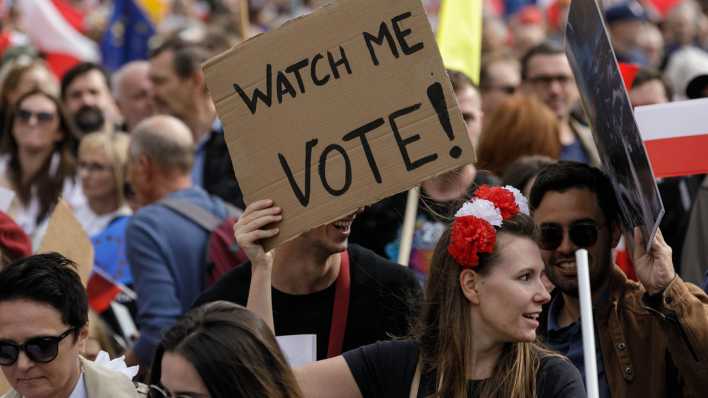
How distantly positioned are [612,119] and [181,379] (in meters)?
1.75

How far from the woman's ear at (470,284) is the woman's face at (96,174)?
4.11 metres

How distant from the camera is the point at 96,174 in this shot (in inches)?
324

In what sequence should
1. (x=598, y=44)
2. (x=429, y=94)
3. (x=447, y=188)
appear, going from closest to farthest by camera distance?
(x=429, y=94)
(x=598, y=44)
(x=447, y=188)

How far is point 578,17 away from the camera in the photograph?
483 centimetres

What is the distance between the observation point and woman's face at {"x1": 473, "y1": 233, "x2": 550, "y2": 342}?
435 cm

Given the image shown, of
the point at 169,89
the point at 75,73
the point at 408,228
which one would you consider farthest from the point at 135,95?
the point at 408,228

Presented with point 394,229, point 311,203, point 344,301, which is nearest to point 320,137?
point 311,203

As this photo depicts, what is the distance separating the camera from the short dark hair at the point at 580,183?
5102 mm

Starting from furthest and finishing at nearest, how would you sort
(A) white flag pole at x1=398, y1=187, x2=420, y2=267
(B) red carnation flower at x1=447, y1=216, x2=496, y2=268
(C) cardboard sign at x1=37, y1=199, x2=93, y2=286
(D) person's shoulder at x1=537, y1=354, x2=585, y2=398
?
(A) white flag pole at x1=398, y1=187, x2=420, y2=267, (C) cardboard sign at x1=37, y1=199, x2=93, y2=286, (B) red carnation flower at x1=447, y1=216, x2=496, y2=268, (D) person's shoulder at x1=537, y1=354, x2=585, y2=398

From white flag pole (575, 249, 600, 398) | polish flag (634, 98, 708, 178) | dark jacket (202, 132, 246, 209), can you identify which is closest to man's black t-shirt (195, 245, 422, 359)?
polish flag (634, 98, 708, 178)

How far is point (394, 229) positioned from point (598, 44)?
2221mm

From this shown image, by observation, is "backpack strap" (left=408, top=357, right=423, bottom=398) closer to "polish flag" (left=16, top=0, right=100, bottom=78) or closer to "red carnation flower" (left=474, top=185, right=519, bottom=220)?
"red carnation flower" (left=474, top=185, right=519, bottom=220)

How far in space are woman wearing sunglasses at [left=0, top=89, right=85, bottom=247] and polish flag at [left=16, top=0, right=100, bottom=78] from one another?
3.29 meters

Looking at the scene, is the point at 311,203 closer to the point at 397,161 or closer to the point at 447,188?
the point at 397,161
